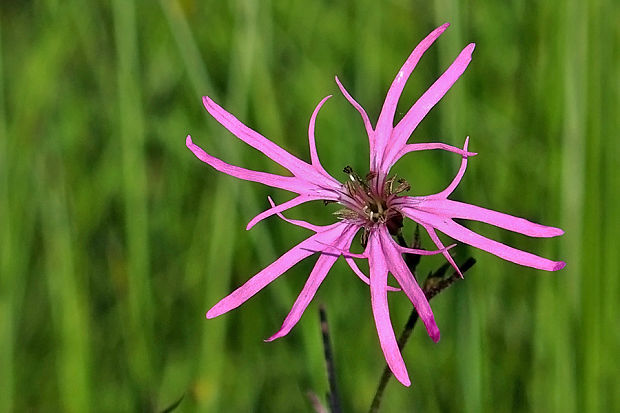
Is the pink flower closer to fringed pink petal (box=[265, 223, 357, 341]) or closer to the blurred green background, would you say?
fringed pink petal (box=[265, 223, 357, 341])

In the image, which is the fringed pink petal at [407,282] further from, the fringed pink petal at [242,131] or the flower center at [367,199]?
the fringed pink petal at [242,131]

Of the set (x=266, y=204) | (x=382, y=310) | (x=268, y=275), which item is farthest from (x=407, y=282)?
(x=266, y=204)

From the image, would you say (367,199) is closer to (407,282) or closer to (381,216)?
(381,216)

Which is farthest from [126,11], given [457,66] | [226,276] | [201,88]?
[457,66]

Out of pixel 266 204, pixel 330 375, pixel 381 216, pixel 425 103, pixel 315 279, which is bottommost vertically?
pixel 330 375

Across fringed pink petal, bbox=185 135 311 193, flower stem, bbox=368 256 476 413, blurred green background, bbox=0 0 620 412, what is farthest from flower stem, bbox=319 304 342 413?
blurred green background, bbox=0 0 620 412

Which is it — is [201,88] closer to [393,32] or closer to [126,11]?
[126,11]
